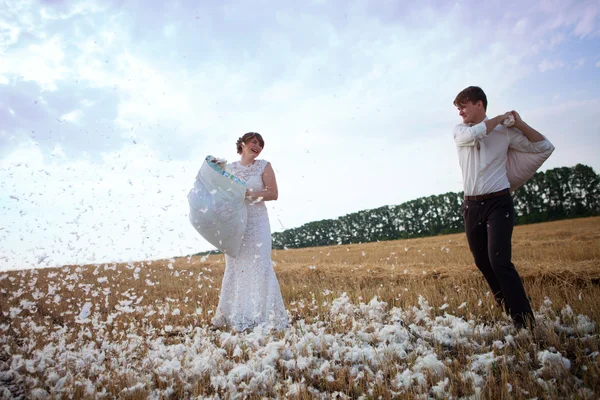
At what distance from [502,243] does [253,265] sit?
3124 millimetres

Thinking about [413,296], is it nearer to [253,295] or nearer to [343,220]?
Answer: [253,295]

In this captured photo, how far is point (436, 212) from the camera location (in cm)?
4588

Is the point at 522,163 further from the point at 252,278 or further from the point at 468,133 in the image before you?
the point at 252,278

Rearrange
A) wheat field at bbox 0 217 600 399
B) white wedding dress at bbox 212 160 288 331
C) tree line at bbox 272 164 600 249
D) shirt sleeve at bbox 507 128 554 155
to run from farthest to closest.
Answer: tree line at bbox 272 164 600 249 < white wedding dress at bbox 212 160 288 331 < shirt sleeve at bbox 507 128 554 155 < wheat field at bbox 0 217 600 399

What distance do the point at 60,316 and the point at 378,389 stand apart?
663 cm

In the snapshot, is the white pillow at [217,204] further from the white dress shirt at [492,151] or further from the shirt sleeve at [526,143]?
the shirt sleeve at [526,143]

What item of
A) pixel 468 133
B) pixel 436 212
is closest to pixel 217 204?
pixel 468 133

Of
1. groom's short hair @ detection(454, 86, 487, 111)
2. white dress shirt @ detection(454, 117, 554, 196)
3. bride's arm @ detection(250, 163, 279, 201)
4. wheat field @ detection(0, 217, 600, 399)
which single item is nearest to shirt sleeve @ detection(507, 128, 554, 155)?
white dress shirt @ detection(454, 117, 554, 196)

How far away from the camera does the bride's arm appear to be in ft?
15.9

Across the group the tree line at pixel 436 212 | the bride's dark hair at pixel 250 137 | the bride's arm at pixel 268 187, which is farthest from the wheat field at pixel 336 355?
the tree line at pixel 436 212

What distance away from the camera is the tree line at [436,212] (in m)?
43.6

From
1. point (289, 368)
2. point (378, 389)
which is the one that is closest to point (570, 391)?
point (378, 389)

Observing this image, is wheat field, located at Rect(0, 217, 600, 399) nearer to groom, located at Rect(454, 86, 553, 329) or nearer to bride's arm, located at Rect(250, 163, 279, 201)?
groom, located at Rect(454, 86, 553, 329)

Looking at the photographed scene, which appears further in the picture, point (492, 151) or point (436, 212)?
point (436, 212)
